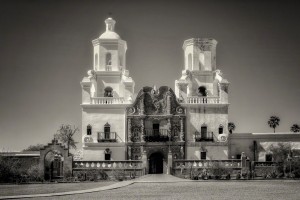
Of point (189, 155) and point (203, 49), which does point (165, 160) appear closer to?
point (189, 155)

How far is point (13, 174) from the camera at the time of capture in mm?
45000

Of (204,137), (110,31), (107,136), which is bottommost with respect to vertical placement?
(204,137)

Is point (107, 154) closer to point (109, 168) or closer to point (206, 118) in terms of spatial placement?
point (109, 168)

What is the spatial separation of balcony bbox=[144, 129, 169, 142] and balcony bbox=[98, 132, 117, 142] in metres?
3.31

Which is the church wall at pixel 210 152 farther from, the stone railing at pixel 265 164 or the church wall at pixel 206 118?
the stone railing at pixel 265 164

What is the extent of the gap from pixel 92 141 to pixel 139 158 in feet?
17.5

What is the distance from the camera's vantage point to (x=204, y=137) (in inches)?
2270

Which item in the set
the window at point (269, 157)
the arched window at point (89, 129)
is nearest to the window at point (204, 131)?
the window at point (269, 157)

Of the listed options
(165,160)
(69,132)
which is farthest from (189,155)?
(69,132)

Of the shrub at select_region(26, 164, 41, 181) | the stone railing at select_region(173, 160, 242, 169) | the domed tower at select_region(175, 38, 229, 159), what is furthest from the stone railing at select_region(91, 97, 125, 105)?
the stone railing at select_region(173, 160, 242, 169)

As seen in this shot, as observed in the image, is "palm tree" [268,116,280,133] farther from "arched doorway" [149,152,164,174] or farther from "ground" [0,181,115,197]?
"ground" [0,181,115,197]

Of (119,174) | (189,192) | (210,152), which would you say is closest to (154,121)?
(210,152)

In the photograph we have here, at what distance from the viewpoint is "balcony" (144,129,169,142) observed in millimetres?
57469

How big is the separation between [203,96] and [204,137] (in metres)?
4.69
